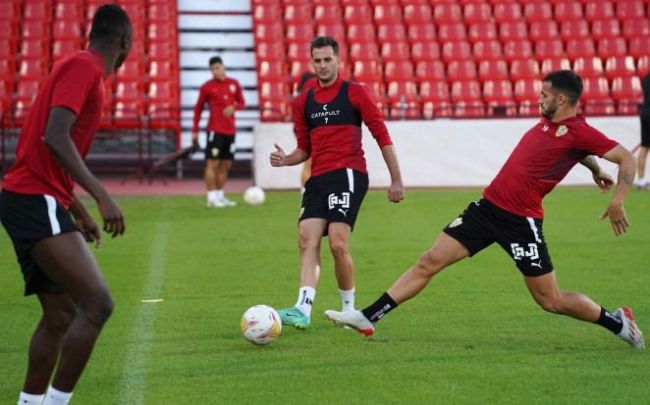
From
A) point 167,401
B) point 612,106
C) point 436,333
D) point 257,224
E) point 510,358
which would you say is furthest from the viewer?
point 612,106

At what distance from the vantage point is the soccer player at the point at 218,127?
17953 mm

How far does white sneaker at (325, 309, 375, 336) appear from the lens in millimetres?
7852

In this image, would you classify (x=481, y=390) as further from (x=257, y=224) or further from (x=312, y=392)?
(x=257, y=224)

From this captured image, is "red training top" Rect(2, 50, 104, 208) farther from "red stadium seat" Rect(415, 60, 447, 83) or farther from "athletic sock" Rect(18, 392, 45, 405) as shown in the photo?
"red stadium seat" Rect(415, 60, 447, 83)

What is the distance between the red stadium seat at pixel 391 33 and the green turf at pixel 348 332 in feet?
38.0

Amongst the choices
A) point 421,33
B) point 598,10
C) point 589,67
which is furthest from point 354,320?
point 598,10

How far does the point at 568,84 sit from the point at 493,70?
58.8 feet

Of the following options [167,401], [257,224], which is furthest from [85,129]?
[257,224]

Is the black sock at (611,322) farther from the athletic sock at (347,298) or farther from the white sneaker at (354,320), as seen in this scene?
the athletic sock at (347,298)

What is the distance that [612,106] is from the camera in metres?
24.1

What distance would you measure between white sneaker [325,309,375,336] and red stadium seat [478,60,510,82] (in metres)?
17.7

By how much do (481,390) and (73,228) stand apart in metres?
2.50

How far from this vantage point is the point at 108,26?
221 inches

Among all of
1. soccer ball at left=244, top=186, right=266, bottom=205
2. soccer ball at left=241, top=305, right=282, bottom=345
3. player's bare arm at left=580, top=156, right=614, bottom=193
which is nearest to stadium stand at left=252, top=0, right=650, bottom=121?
soccer ball at left=244, top=186, right=266, bottom=205
